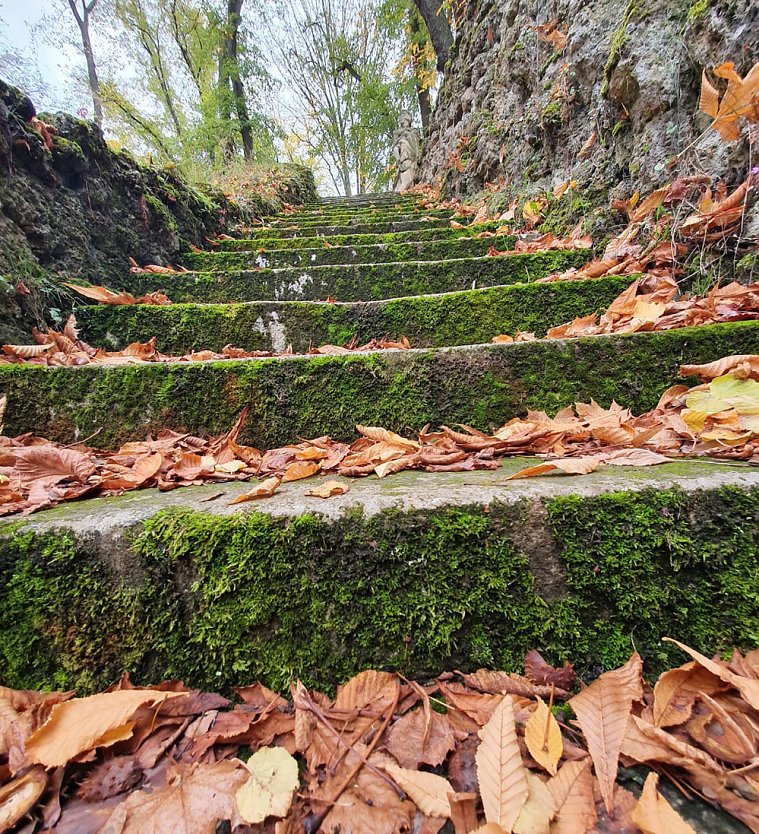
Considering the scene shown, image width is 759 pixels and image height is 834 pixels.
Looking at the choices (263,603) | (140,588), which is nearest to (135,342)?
(140,588)

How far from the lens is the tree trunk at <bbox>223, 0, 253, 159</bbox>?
28.2ft

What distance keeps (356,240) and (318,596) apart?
3590 millimetres

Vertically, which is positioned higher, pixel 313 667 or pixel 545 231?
pixel 545 231

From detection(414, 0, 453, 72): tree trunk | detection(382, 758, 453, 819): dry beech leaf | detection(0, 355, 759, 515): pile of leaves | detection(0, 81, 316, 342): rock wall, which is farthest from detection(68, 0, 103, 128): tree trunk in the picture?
detection(382, 758, 453, 819): dry beech leaf

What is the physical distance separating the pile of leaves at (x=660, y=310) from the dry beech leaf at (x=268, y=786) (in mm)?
1371

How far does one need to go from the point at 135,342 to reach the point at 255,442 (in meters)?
1.00

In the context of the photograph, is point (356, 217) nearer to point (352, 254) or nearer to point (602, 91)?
point (352, 254)

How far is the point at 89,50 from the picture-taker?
10.1 m

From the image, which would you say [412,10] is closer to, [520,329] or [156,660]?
[520,329]

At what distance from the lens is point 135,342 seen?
1861mm

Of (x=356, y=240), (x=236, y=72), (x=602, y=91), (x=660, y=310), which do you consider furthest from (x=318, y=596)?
(x=236, y=72)

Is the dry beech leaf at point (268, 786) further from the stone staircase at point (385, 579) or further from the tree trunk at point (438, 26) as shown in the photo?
the tree trunk at point (438, 26)

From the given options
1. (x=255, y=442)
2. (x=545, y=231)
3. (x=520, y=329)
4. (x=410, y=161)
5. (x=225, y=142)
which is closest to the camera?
(x=255, y=442)

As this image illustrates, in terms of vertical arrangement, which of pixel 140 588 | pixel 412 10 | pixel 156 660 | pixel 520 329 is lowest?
pixel 156 660
